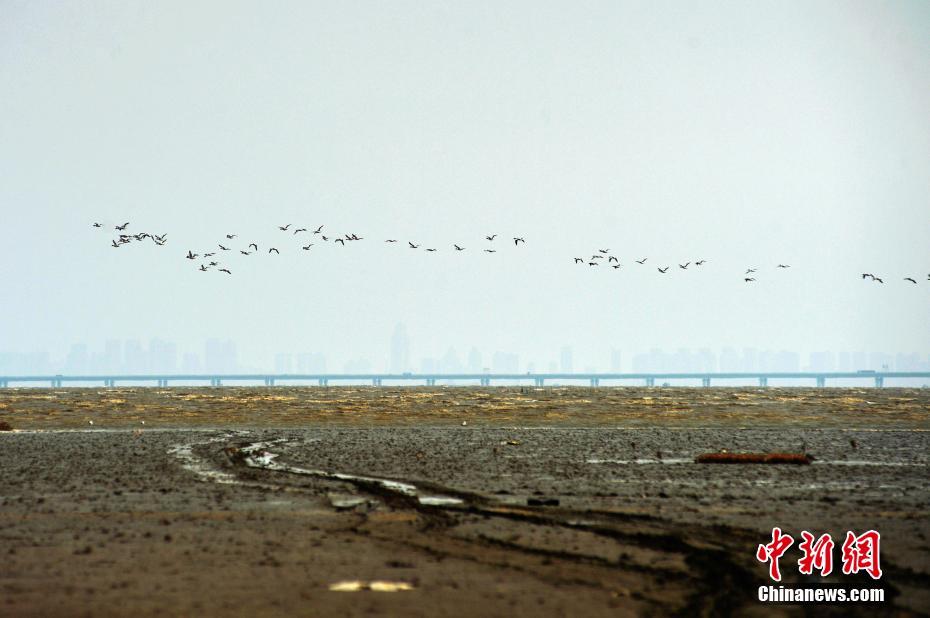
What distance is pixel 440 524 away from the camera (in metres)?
14.1

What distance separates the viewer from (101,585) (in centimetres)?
1023

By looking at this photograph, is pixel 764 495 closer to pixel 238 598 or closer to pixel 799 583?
pixel 799 583

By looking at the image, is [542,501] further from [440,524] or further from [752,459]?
[752,459]

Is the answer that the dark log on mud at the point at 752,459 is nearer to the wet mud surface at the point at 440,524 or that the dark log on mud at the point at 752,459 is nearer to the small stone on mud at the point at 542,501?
the wet mud surface at the point at 440,524

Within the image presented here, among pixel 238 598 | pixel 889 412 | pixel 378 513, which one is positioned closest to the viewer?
pixel 238 598

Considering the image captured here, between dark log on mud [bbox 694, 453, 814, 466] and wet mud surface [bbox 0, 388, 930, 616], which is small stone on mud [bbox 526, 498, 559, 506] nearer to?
wet mud surface [bbox 0, 388, 930, 616]

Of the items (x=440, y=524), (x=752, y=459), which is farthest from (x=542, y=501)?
(x=752, y=459)

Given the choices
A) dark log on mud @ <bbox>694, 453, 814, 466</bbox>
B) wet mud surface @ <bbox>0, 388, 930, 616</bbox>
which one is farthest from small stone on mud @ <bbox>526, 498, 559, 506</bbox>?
dark log on mud @ <bbox>694, 453, 814, 466</bbox>

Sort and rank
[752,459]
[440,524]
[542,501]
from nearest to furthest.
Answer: [440,524]
[542,501]
[752,459]

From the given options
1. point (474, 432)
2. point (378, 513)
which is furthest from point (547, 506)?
point (474, 432)

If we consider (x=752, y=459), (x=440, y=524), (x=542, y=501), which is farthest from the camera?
(x=752, y=459)

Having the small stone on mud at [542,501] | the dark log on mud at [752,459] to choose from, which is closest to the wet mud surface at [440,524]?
the small stone on mud at [542,501]

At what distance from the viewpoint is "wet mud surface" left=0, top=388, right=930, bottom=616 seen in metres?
9.65

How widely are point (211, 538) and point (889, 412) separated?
1945 inches
